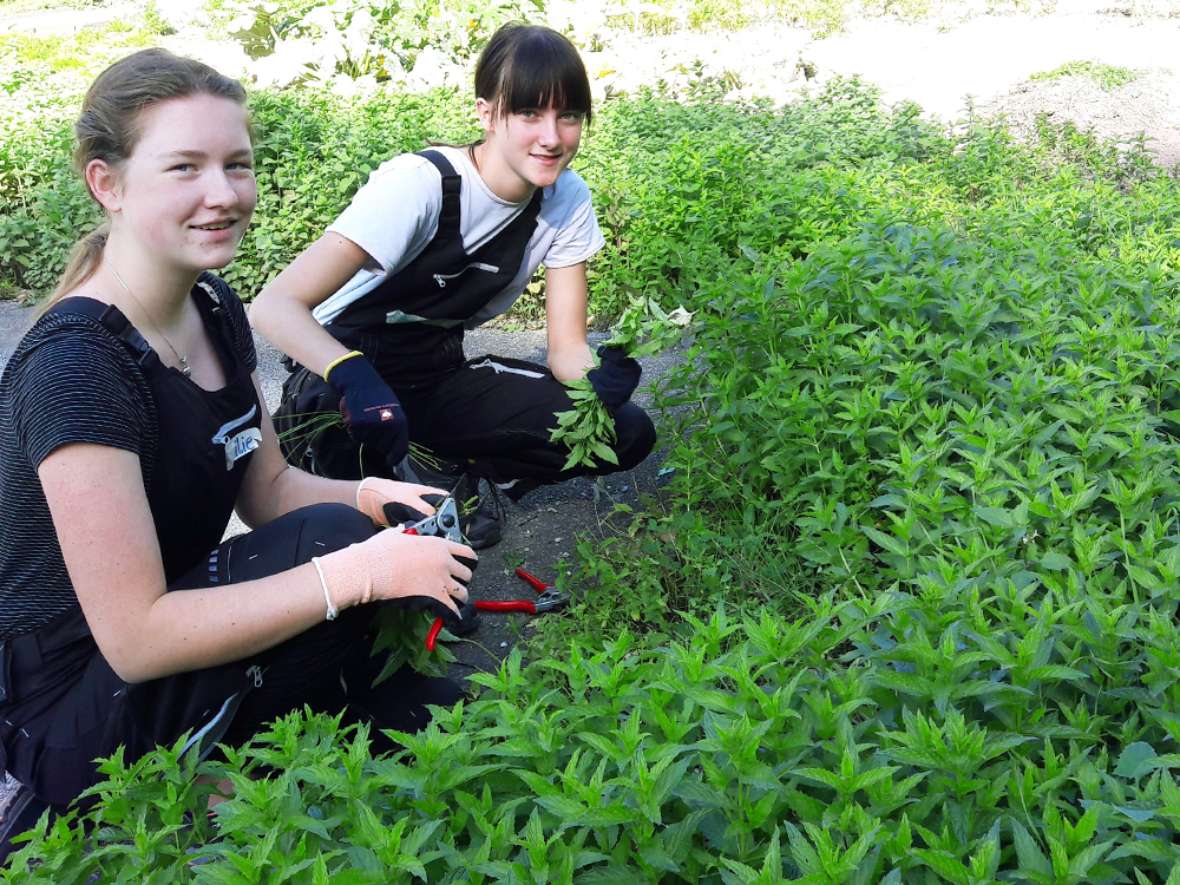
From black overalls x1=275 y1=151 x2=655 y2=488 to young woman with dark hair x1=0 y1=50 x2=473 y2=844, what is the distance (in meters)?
1.16

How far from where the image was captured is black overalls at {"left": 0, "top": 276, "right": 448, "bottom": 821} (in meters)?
2.41

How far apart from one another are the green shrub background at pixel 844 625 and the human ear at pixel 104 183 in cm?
113

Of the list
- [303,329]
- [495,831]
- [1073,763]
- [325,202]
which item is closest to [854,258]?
[303,329]

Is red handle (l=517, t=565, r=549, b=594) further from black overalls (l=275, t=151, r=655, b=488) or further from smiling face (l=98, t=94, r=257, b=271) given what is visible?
smiling face (l=98, t=94, r=257, b=271)

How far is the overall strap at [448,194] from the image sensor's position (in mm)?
3648

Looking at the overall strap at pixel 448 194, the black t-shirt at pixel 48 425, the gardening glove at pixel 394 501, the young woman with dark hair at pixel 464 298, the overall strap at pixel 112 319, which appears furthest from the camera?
the overall strap at pixel 448 194

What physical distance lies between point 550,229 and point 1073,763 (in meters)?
2.63

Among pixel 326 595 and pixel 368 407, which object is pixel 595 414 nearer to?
pixel 368 407

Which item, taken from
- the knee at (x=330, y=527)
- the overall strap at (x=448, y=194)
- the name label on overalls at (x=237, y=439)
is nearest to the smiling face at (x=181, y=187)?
the name label on overalls at (x=237, y=439)

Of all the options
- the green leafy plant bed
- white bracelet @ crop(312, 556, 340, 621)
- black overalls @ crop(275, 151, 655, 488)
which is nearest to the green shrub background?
the green leafy plant bed

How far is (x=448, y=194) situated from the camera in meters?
3.66

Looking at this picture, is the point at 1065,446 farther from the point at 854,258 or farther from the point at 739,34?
the point at 739,34

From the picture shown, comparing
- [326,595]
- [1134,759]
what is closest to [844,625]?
[1134,759]

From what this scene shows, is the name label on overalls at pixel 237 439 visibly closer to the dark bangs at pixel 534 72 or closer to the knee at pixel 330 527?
the knee at pixel 330 527
